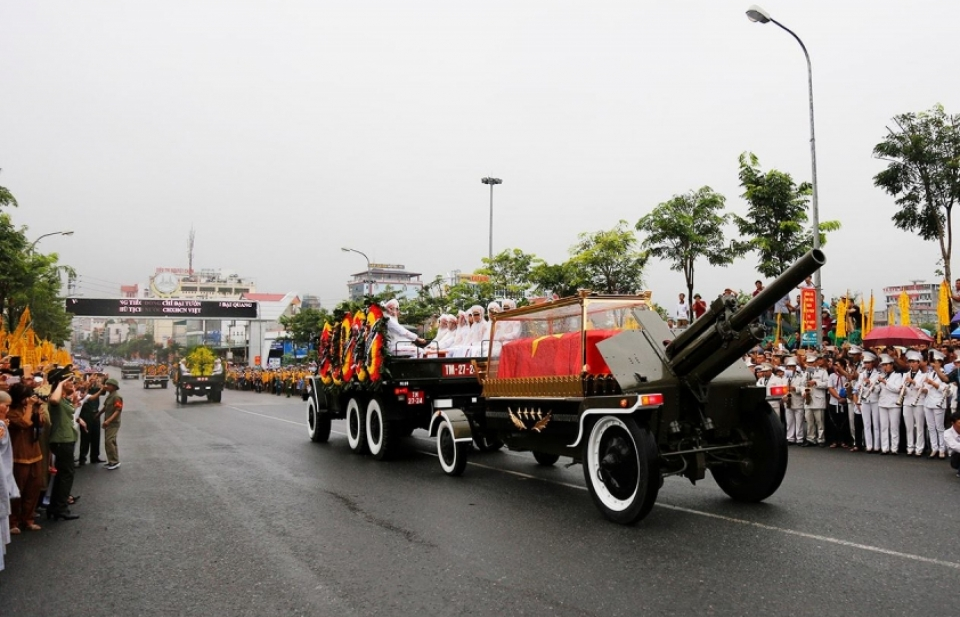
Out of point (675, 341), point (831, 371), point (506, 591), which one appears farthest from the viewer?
point (831, 371)

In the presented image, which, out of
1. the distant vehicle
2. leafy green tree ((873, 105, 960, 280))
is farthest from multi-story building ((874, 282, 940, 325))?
the distant vehicle

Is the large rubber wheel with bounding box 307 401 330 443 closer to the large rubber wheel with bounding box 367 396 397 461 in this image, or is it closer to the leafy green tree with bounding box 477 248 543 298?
the large rubber wheel with bounding box 367 396 397 461

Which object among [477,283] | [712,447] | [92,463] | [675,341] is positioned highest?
[477,283]

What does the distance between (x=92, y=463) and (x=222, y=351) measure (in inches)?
3381

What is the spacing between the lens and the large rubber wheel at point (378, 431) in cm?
1213

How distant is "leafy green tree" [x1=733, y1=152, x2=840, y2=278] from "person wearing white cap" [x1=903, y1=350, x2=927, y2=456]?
10.0 meters

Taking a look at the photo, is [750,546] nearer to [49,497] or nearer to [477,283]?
[49,497]

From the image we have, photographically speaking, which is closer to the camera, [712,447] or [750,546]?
[750,546]

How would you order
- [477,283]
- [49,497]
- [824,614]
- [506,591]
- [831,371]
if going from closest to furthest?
[824,614] < [506,591] < [49,497] < [831,371] < [477,283]

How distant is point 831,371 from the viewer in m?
13.8

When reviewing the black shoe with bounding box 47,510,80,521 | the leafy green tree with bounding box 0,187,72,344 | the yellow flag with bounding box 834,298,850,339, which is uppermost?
the leafy green tree with bounding box 0,187,72,344

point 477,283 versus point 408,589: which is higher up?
point 477,283

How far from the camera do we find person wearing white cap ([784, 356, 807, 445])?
14.2 m

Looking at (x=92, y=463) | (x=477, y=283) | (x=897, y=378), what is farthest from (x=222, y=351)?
(x=897, y=378)
